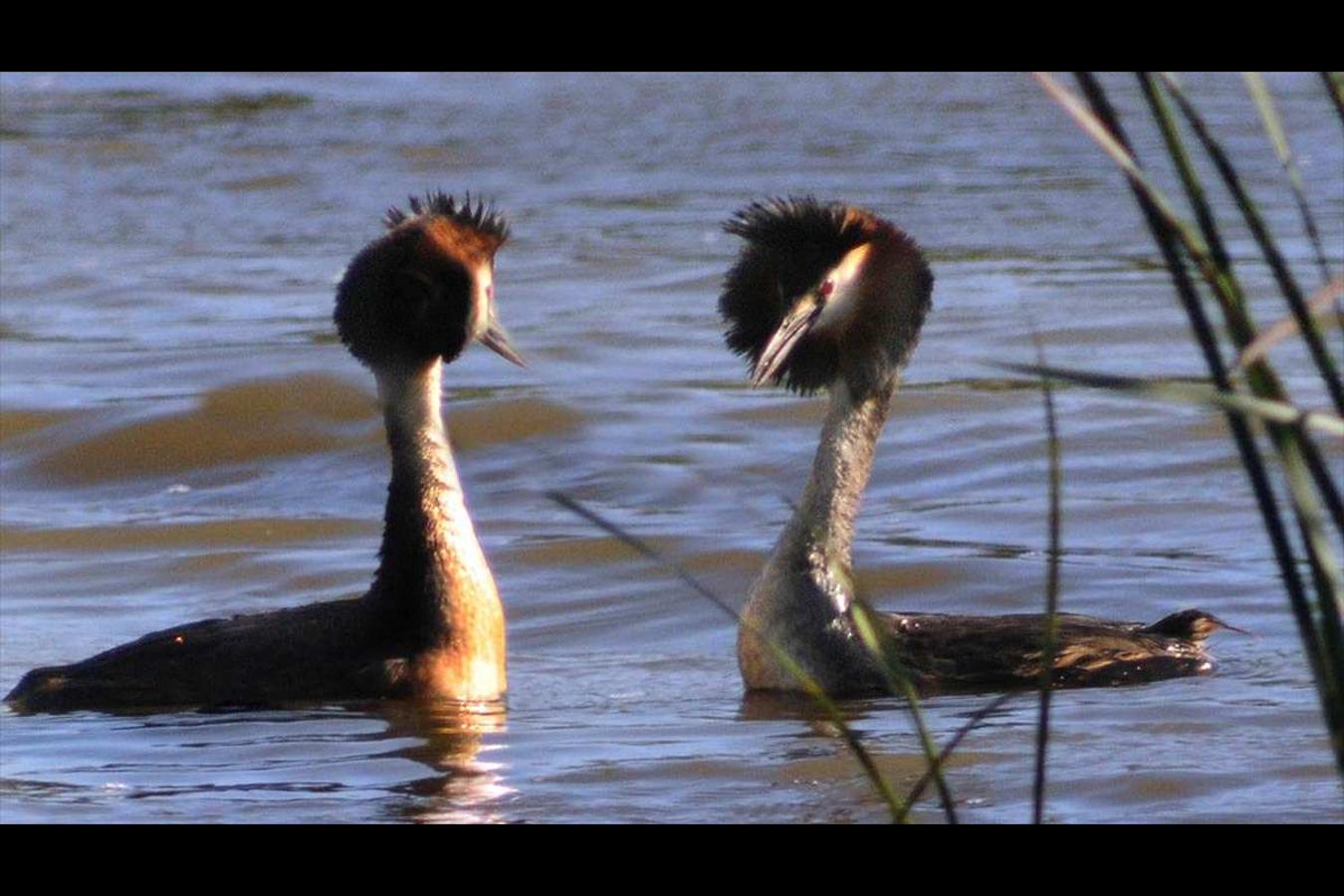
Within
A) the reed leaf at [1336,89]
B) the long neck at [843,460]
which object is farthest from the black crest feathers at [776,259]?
the reed leaf at [1336,89]

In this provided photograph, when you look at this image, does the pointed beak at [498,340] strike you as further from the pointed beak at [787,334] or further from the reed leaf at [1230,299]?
the reed leaf at [1230,299]

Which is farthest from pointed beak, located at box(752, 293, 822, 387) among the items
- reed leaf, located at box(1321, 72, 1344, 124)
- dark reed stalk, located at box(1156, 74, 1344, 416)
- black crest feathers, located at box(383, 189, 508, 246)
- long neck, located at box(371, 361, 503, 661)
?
dark reed stalk, located at box(1156, 74, 1344, 416)

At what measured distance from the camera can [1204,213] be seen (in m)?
2.54

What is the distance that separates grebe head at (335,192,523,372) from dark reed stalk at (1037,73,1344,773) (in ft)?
17.3

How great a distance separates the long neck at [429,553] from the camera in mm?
7562

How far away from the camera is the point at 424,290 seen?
310 inches

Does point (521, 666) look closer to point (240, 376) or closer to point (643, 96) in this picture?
point (240, 376)

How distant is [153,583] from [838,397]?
3.36 meters

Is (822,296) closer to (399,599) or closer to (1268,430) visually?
(399,599)

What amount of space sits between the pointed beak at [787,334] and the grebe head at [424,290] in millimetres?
804

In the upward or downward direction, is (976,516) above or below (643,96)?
below

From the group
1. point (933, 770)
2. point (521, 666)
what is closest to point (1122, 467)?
point (521, 666)

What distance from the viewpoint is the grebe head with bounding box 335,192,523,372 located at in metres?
7.83
